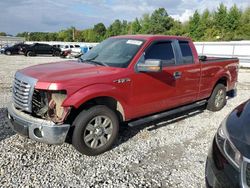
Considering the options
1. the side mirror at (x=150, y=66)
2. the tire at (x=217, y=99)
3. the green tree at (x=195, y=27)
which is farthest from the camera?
the green tree at (x=195, y=27)

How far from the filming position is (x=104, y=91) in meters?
4.17

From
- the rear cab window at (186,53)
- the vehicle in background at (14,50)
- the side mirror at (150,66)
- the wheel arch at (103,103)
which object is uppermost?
the rear cab window at (186,53)

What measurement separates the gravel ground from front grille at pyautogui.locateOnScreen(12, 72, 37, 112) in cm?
78

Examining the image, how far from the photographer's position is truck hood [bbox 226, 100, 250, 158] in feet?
7.97

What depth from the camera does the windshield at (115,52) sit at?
4.78 m

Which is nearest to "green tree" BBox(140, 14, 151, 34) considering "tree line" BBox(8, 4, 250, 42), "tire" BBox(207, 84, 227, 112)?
"tree line" BBox(8, 4, 250, 42)

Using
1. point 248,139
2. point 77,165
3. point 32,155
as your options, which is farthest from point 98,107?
point 248,139

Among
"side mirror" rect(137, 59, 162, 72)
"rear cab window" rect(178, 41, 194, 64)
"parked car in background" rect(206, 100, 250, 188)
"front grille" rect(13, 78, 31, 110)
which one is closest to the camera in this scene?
"parked car in background" rect(206, 100, 250, 188)

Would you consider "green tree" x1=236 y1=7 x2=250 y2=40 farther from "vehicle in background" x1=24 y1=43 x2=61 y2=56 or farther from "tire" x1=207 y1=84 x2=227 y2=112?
"tire" x1=207 y1=84 x2=227 y2=112

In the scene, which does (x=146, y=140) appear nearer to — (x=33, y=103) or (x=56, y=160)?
(x=56, y=160)

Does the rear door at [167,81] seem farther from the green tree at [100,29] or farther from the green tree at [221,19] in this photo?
the green tree at [100,29]

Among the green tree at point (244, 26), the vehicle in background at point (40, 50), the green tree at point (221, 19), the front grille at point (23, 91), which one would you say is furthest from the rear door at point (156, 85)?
the green tree at point (221, 19)

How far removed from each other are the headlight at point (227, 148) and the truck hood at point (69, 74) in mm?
1985

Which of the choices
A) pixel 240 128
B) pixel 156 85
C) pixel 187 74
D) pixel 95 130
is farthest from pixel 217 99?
pixel 240 128
